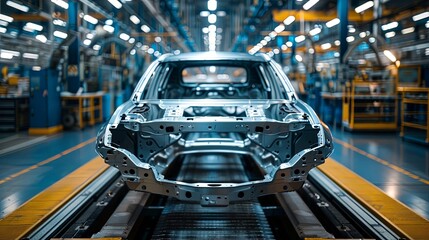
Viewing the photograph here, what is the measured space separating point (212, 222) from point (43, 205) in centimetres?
164

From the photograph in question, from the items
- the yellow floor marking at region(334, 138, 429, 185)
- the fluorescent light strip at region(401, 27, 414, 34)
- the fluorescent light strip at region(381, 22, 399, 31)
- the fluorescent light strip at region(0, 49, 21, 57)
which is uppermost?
the fluorescent light strip at region(381, 22, 399, 31)

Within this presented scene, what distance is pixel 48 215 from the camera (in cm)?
377

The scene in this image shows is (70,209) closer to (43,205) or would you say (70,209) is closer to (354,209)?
(43,205)

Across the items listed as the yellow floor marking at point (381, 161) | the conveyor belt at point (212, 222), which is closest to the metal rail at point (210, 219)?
the conveyor belt at point (212, 222)

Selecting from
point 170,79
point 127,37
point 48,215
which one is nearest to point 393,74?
point 170,79

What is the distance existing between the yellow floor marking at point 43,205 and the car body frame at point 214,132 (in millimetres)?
876

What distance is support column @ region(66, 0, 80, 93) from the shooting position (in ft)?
33.2

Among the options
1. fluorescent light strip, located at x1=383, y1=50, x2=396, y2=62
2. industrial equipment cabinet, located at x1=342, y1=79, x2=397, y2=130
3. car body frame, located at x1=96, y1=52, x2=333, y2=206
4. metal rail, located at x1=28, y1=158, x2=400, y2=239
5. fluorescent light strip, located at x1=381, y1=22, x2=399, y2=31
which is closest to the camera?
car body frame, located at x1=96, y1=52, x2=333, y2=206

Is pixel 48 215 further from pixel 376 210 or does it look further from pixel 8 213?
pixel 376 210

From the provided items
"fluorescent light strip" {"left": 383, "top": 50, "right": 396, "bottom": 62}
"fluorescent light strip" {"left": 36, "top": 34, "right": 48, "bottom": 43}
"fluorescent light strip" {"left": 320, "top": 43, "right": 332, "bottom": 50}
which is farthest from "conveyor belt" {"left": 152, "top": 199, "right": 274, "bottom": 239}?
"fluorescent light strip" {"left": 320, "top": 43, "right": 332, "bottom": 50}

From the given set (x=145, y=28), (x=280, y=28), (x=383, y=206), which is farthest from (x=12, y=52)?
(x=383, y=206)

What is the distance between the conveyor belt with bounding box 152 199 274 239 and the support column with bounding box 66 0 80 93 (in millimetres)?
6904

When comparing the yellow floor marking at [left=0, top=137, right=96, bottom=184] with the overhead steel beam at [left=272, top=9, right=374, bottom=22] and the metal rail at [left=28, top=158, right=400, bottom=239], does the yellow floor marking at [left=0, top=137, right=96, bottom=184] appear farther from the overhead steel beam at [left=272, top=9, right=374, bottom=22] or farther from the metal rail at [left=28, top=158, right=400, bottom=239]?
the overhead steel beam at [left=272, top=9, right=374, bottom=22]

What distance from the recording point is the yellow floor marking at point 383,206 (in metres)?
3.47
